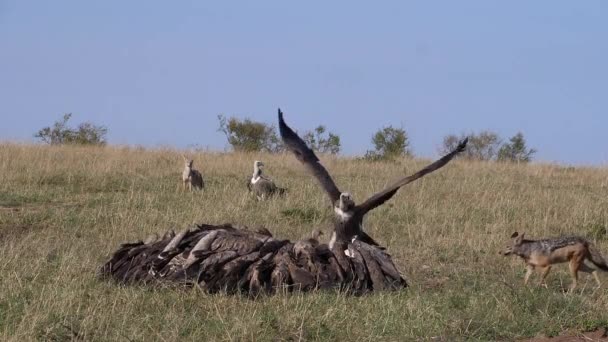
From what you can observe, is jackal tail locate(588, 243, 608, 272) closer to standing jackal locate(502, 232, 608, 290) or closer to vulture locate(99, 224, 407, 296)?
standing jackal locate(502, 232, 608, 290)

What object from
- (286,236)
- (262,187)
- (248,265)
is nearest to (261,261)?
(248,265)

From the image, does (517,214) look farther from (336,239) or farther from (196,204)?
(336,239)

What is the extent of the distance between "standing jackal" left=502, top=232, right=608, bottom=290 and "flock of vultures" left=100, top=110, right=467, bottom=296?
53.6 inches

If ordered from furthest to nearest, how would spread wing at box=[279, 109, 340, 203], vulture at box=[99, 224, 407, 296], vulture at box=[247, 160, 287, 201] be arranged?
vulture at box=[247, 160, 287, 201], spread wing at box=[279, 109, 340, 203], vulture at box=[99, 224, 407, 296]

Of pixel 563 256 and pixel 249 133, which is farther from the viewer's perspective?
pixel 249 133

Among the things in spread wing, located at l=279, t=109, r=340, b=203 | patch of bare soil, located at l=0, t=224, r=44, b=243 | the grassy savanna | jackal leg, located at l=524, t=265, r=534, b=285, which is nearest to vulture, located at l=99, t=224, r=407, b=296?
the grassy savanna

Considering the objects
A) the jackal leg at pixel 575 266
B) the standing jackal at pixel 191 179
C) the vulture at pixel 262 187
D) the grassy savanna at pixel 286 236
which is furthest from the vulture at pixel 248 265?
the standing jackal at pixel 191 179

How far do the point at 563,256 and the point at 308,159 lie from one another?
2.35 meters

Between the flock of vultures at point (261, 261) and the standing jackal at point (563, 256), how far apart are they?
136 centimetres

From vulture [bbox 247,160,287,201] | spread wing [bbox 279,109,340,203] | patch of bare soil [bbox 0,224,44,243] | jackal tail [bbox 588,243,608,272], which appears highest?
Answer: spread wing [bbox 279,109,340,203]

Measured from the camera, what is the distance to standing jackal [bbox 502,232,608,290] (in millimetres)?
8469

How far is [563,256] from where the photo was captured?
850 cm

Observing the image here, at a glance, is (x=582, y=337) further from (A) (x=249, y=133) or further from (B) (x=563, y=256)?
(A) (x=249, y=133)

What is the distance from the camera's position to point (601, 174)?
17.7 m
